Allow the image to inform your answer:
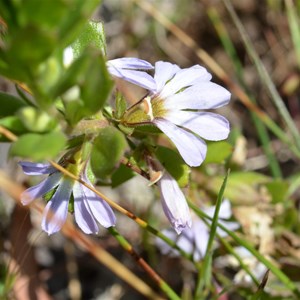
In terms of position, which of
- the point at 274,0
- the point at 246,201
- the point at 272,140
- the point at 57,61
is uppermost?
the point at 57,61

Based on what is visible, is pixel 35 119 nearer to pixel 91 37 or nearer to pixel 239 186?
pixel 91 37

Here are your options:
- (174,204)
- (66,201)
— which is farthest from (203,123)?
(66,201)

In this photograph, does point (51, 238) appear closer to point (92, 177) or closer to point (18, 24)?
point (92, 177)

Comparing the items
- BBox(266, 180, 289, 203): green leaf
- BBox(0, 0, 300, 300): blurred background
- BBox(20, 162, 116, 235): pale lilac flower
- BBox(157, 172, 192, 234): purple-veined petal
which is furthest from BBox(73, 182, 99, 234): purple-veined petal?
BBox(266, 180, 289, 203): green leaf

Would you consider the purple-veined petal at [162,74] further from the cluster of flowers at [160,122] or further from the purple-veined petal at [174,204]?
the purple-veined petal at [174,204]

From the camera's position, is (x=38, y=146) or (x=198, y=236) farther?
(x=198, y=236)

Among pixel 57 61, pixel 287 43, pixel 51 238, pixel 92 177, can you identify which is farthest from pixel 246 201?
pixel 287 43

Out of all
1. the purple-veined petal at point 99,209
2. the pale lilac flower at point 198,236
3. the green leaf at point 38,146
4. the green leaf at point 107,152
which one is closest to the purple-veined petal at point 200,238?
the pale lilac flower at point 198,236
